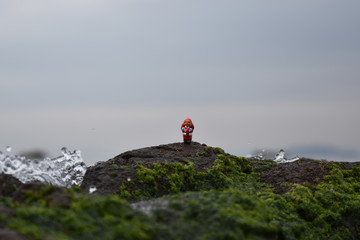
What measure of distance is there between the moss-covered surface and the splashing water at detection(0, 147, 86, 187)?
102 centimetres

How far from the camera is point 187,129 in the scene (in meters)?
13.9

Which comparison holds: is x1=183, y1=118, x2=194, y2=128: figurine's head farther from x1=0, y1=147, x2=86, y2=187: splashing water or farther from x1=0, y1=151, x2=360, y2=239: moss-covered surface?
x1=0, y1=147, x2=86, y2=187: splashing water

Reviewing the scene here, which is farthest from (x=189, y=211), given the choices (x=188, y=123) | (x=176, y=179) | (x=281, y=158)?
(x=281, y=158)

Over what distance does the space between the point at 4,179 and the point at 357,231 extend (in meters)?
8.03

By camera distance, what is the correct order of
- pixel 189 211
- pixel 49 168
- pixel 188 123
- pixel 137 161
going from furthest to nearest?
pixel 188 123, pixel 137 161, pixel 49 168, pixel 189 211

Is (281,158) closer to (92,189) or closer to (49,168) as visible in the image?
(92,189)

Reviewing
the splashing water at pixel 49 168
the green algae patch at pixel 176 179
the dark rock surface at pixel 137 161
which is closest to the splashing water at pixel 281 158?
the dark rock surface at pixel 137 161

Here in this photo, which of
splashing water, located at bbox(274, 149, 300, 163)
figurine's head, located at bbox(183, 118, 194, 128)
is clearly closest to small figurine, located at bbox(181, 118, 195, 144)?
figurine's head, located at bbox(183, 118, 194, 128)

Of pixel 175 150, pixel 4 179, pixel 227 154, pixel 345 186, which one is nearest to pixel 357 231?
pixel 345 186

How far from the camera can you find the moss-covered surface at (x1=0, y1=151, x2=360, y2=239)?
19.3 feet

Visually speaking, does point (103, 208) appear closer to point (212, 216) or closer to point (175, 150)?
point (212, 216)

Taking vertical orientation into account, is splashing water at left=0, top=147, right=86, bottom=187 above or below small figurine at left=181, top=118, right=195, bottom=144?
below

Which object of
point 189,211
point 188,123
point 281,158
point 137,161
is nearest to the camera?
point 189,211

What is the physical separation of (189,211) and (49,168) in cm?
507
